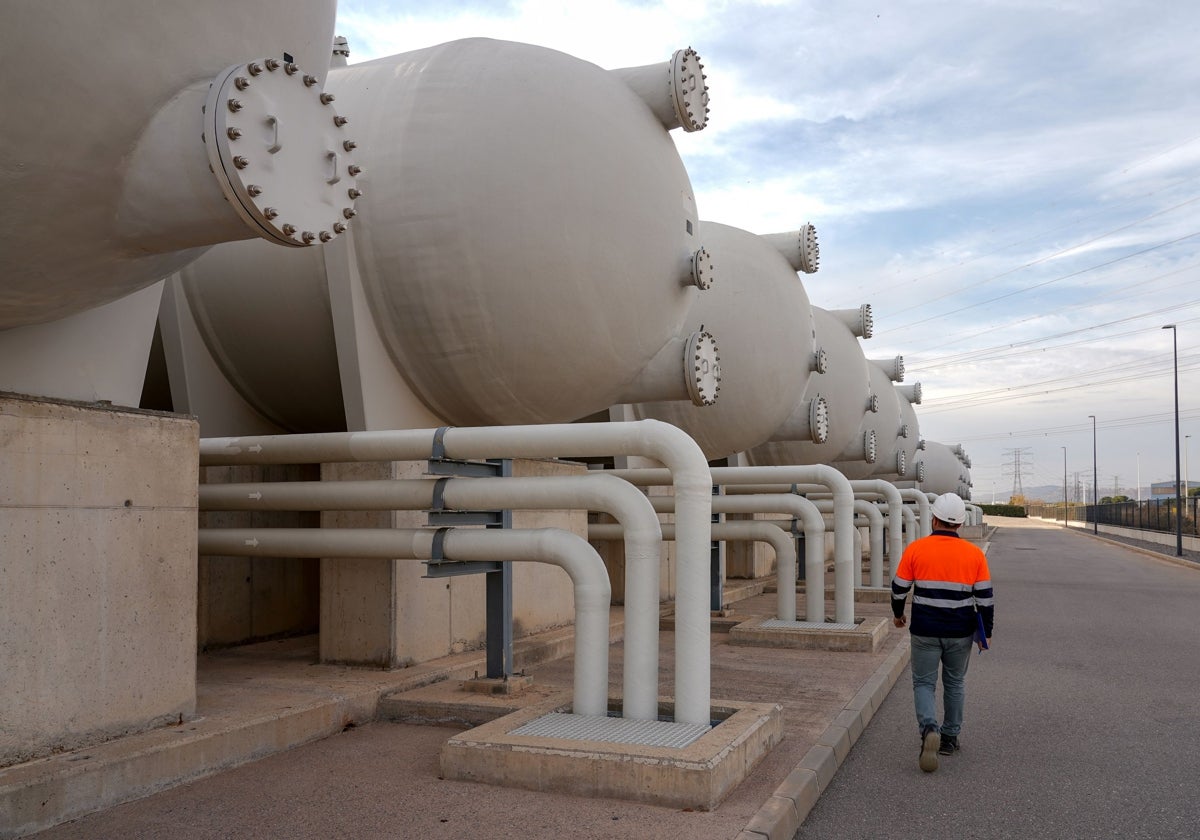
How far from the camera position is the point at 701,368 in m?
10.1

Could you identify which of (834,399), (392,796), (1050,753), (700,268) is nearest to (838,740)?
(1050,753)

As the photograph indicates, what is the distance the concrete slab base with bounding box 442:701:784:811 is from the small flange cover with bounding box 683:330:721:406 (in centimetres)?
473

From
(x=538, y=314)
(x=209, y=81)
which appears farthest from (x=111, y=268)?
(x=538, y=314)

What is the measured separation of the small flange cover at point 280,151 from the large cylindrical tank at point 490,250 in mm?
2925

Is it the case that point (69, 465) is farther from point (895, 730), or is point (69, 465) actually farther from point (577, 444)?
point (895, 730)

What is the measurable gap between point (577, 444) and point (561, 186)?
260cm

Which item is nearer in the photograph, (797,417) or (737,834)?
(737,834)

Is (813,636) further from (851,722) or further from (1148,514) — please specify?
(1148,514)

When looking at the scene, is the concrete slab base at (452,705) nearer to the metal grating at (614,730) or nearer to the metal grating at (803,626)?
the metal grating at (614,730)

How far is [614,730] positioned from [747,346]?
29.8 ft

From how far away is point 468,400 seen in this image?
8.79 meters

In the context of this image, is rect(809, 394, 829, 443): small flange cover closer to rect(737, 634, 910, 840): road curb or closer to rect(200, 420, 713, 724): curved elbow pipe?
rect(737, 634, 910, 840): road curb

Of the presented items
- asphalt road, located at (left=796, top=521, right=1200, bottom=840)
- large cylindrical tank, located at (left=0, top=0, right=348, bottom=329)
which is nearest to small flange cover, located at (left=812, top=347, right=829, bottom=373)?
asphalt road, located at (left=796, top=521, right=1200, bottom=840)

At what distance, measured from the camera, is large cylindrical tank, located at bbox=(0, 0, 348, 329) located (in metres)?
4.10
